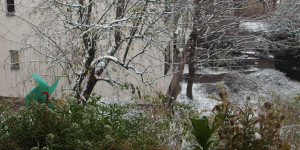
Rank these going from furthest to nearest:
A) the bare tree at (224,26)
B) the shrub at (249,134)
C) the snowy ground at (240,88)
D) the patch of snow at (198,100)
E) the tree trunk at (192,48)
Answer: the snowy ground at (240,88)
the patch of snow at (198,100)
the bare tree at (224,26)
the tree trunk at (192,48)
the shrub at (249,134)

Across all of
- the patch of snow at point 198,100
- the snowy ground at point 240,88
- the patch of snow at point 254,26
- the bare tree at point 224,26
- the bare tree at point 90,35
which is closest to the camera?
the bare tree at point 90,35

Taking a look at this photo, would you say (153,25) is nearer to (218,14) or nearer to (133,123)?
(133,123)

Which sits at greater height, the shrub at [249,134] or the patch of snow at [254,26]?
the patch of snow at [254,26]

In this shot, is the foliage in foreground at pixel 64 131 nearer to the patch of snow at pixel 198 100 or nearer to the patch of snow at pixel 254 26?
the patch of snow at pixel 198 100

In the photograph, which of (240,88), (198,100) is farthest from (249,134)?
(240,88)

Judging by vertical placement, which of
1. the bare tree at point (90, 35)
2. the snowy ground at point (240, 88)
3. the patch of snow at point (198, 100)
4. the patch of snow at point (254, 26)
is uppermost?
the patch of snow at point (254, 26)

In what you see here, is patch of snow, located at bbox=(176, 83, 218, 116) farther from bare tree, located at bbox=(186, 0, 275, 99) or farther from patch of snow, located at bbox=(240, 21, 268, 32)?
patch of snow, located at bbox=(240, 21, 268, 32)

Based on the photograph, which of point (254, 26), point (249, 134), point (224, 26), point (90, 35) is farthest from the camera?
point (254, 26)

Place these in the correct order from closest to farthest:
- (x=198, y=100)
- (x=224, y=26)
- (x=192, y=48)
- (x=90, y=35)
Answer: (x=90, y=35), (x=224, y=26), (x=192, y=48), (x=198, y=100)

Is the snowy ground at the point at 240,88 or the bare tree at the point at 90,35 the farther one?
the snowy ground at the point at 240,88

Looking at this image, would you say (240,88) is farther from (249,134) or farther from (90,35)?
(249,134)

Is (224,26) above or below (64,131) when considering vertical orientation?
above

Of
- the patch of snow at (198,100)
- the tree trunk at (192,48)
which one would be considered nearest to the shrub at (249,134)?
the tree trunk at (192,48)

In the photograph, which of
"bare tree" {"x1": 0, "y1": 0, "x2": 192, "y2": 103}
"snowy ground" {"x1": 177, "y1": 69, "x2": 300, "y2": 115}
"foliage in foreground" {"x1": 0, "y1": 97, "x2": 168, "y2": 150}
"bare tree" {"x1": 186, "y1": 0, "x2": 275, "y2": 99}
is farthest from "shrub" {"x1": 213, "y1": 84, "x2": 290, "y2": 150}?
"snowy ground" {"x1": 177, "y1": 69, "x2": 300, "y2": 115}
